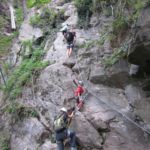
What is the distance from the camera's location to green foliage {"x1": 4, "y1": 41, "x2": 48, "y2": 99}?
1709 cm

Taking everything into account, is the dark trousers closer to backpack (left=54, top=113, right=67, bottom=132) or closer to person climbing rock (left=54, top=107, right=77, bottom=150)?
person climbing rock (left=54, top=107, right=77, bottom=150)

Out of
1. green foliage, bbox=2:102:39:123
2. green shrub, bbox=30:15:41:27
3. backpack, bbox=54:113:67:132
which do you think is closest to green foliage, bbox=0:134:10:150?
green foliage, bbox=2:102:39:123

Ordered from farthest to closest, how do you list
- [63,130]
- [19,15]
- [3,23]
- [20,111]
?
[19,15]
[3,23]
[20,111]
[63,130]

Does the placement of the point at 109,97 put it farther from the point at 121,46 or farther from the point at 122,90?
the point at 121,46

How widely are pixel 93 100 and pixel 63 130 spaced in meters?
2.17

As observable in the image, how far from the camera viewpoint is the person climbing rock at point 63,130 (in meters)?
11.8

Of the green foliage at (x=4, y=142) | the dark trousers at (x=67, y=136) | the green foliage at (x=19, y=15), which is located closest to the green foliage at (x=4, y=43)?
the green foliage at (x=19, y=15)

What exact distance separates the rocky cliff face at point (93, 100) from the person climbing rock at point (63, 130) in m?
0.49

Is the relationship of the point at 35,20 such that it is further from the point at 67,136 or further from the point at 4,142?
the point at 67,136

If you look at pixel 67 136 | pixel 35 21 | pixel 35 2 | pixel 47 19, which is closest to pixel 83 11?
pixel 47 19

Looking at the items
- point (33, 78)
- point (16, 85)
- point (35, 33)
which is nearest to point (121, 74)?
point (33, 78)

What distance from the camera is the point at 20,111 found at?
51.9 ft

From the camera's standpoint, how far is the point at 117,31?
44.0 ft

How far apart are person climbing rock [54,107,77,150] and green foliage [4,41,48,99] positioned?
17.1 ft
